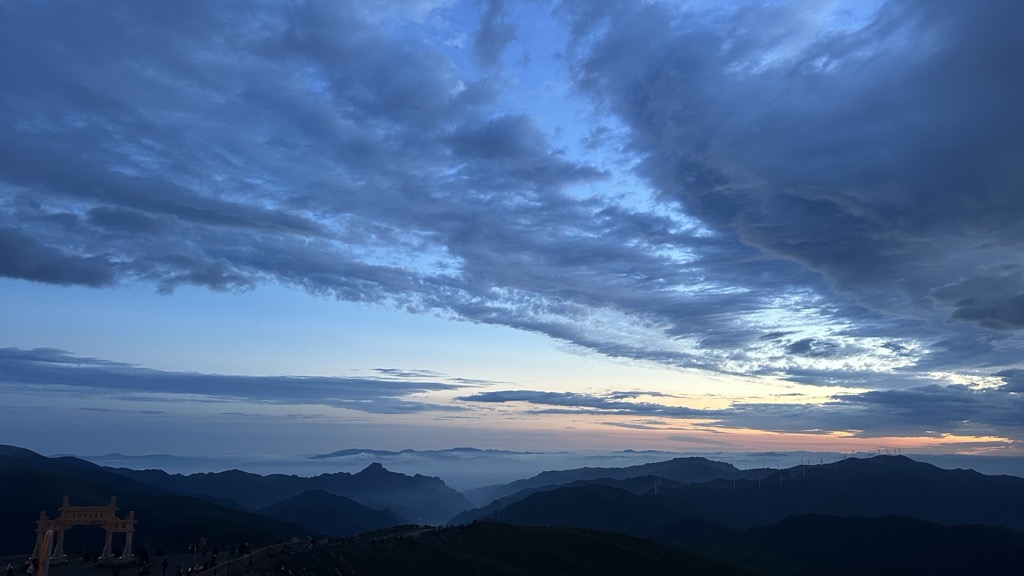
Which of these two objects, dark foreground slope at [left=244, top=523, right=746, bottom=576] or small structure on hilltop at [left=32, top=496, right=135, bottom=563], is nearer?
small structure on hilltop at [left=32, top=496, right=135, bottom=563]

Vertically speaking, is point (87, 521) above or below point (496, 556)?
above

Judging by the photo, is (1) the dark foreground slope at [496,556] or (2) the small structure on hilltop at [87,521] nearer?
(2) the small structure on hilltop at [87,521]

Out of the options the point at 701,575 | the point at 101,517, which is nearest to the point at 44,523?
the point at 101,517

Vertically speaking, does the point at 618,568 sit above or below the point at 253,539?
above

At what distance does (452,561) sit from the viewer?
277ft

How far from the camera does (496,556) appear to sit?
103062 mm

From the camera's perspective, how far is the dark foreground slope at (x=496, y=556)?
227 feet

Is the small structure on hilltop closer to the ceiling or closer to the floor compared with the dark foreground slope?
closer to the ceiling

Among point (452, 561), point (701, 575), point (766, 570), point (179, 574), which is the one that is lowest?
point (766, 570)

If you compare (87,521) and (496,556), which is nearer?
(87,521)

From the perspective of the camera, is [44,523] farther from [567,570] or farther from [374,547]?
[567,570]

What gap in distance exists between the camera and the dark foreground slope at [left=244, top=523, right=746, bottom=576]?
69.3 metres

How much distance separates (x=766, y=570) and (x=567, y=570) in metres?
117

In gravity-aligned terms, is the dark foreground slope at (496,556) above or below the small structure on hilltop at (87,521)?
below
